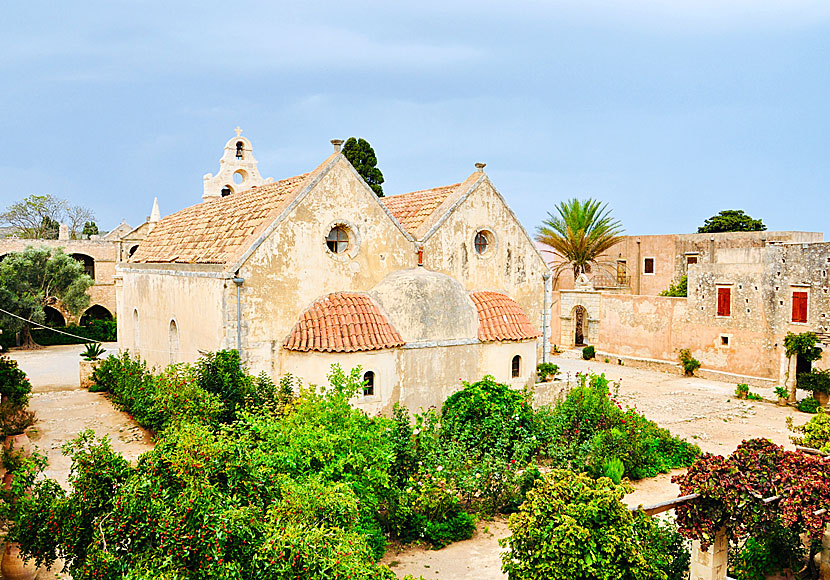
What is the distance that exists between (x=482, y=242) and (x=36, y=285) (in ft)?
110

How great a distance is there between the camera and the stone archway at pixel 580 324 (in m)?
36.1

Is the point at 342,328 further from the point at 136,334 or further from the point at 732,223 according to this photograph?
the point at 732,223

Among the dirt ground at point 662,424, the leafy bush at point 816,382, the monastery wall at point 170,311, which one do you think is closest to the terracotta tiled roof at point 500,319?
the dirt ground at point 662,424

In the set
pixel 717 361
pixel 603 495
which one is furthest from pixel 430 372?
pixel 717 361

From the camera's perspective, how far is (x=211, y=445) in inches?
224

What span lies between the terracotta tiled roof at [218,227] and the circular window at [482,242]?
17.6 ft

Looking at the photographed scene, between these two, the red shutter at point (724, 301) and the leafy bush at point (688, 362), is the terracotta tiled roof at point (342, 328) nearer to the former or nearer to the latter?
the red shutter at point (724, 301)

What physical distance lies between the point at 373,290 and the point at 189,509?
38.9ft

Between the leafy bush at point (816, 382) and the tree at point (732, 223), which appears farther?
the tree at point (732, 223)

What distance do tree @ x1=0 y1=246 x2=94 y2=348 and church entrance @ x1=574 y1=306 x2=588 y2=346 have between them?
102 ft

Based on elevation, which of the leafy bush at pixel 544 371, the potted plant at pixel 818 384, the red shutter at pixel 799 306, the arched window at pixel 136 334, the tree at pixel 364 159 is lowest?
the potted plant at pixel 818 384

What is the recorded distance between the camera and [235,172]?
23.0 m

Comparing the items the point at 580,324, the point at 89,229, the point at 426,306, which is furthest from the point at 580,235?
the point at 89,229

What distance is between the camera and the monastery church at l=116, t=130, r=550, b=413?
15.3 meters
